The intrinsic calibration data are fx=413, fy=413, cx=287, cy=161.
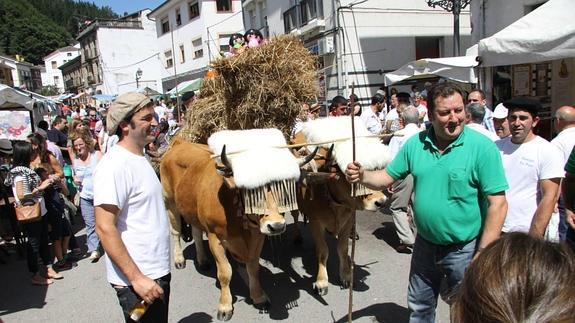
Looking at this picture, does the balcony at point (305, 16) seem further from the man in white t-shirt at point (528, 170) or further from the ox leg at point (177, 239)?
the man in white t-shirt at point (528, 170)

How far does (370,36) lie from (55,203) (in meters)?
14.7

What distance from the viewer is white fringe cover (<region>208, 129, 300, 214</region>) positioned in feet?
11.2

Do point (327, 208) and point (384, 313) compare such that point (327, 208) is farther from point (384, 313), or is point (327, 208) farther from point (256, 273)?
point (384, 313)

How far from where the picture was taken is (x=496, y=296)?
964 mm

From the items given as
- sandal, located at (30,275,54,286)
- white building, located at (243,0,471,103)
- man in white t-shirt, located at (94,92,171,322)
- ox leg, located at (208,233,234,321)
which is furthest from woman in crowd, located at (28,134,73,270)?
white building, located at (243,0,471,103)

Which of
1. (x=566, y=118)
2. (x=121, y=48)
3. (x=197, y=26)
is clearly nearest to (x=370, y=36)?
(x=566, y=118)

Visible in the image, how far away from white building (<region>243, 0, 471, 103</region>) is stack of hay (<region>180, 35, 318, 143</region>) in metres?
11.5

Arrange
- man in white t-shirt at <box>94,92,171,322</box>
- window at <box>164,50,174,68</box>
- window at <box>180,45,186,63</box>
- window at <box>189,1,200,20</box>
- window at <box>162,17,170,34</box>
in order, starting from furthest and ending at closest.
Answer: window at <box>164,50,174,68</box>, window at <box>162,17,170,34</box>, window at <box>180,45,186,63</box>, window at <box>189,1,200,20</box>, man in white t-shirt at <box>94,92,171,322</box>

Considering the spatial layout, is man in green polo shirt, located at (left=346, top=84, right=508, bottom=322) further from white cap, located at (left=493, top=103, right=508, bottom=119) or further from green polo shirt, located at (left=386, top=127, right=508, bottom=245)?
white cap, located at (left=493, top=103, right=508, bottom=119)

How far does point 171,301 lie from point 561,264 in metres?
4.35

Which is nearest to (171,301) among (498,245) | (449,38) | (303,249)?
(303,249)

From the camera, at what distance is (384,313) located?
4.05 metres

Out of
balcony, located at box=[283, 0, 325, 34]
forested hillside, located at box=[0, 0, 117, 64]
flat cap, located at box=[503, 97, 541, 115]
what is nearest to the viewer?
flat cap, located at box=[503, 97, 541, 115]

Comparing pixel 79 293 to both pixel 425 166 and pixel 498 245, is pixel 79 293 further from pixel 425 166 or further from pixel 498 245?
pixel 498 245
